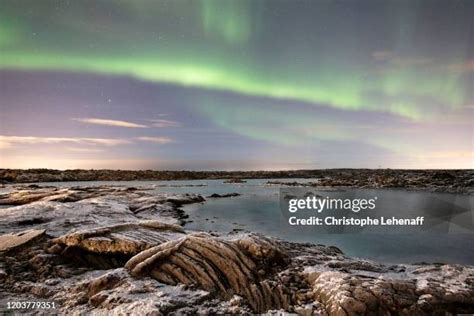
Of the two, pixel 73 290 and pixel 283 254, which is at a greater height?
pixel 283 254

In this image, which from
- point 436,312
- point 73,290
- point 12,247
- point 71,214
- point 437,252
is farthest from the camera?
point 71,214

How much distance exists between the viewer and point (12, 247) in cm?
1127

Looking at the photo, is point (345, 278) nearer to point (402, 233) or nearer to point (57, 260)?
point (57, 260)

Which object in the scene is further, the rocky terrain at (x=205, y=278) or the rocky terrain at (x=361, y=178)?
the rocky terrain at (x=361, y=178)

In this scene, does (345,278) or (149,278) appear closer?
(345,278)

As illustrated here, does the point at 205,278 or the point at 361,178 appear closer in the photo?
the point at 205,278

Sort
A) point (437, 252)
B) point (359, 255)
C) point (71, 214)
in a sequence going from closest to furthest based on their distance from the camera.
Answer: point (359, 255) → point (437, 252) → point (71, 214)

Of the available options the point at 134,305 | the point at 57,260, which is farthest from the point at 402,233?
the point at 57,260

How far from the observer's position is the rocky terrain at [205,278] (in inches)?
291

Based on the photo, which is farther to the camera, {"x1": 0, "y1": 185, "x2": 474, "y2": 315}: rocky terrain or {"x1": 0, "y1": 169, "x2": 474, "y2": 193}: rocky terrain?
{"x1": 0, "y1": 169, "x2": 474, "y2": 193}: rocky terrain

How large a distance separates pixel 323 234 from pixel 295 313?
1094 cm

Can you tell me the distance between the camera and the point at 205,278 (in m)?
8.94

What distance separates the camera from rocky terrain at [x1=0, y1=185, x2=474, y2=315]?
24.2 ft

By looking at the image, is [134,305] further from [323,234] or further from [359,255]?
[323,234]
